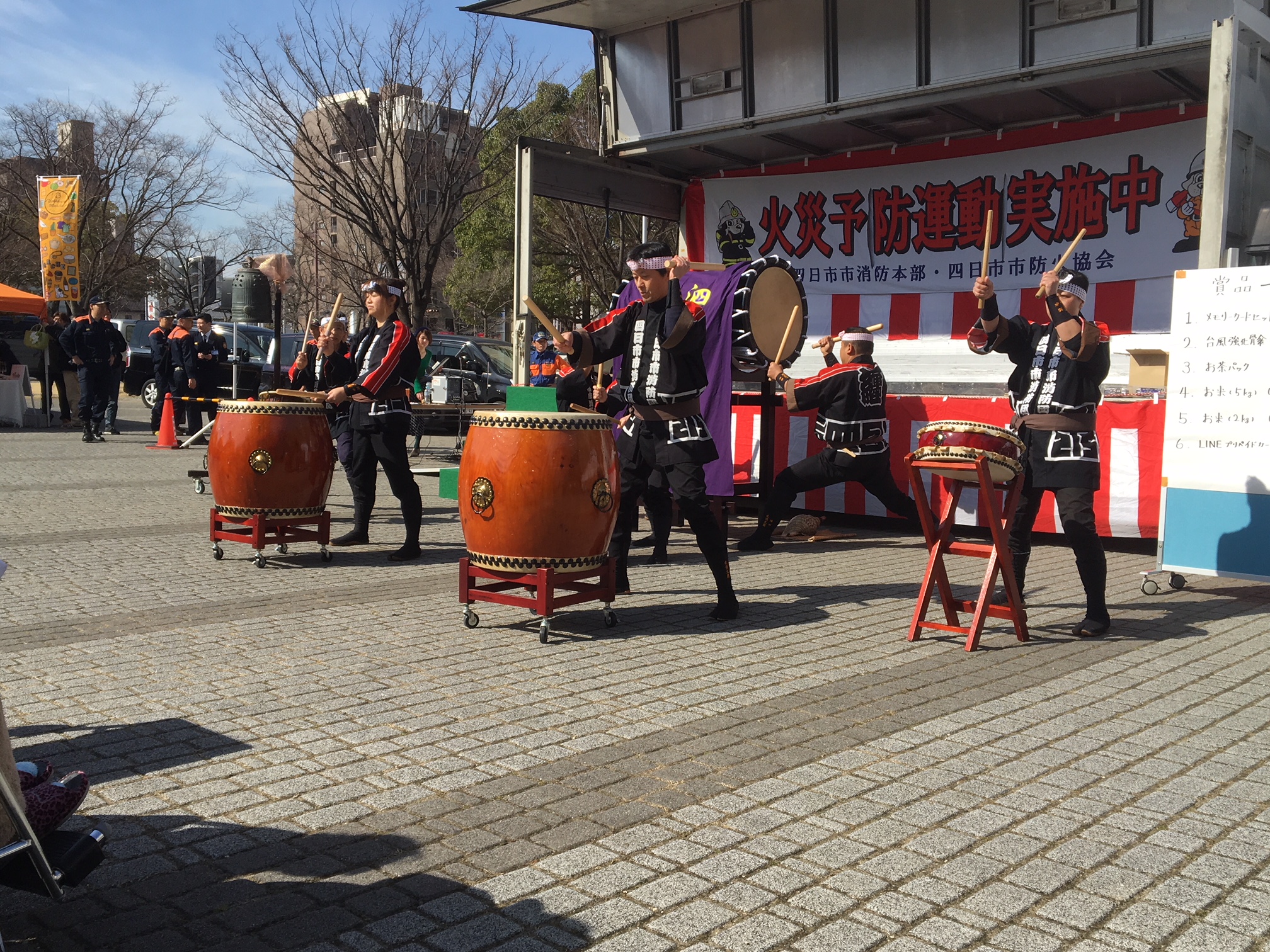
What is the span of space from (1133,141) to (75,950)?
992cm

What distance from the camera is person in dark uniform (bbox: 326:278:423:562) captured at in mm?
7895

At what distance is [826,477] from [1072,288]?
3.13 meters

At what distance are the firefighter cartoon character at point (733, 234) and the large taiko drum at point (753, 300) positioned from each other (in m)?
3.29

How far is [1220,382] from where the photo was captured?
7.11 m

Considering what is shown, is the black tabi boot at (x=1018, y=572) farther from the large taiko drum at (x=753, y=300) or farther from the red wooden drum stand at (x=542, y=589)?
the large taiko drum at (x=753, y=300)

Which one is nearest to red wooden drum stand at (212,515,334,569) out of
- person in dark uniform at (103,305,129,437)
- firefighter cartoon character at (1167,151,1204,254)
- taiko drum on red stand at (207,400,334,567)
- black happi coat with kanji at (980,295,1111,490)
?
taiko drum on red stand at (207,400,334,567)

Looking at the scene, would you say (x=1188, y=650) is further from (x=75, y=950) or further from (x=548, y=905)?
(x=75, y=950)

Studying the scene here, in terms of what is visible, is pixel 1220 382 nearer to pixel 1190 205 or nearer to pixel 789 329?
pixel 789 329

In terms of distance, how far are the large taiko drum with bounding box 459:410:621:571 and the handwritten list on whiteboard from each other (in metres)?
3.66

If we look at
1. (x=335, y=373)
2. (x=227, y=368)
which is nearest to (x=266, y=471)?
(x=335, y=373)

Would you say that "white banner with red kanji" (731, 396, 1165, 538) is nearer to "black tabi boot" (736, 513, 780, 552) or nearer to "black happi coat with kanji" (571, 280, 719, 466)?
"black tabi boot" (736, 513, 780, 552)

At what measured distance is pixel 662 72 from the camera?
1120 centimetres

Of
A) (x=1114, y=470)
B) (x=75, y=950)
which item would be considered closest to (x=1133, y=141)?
(x=1114, y=470)

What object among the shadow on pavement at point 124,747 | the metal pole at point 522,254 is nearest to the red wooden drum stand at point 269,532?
the metal pole at point 522,254
